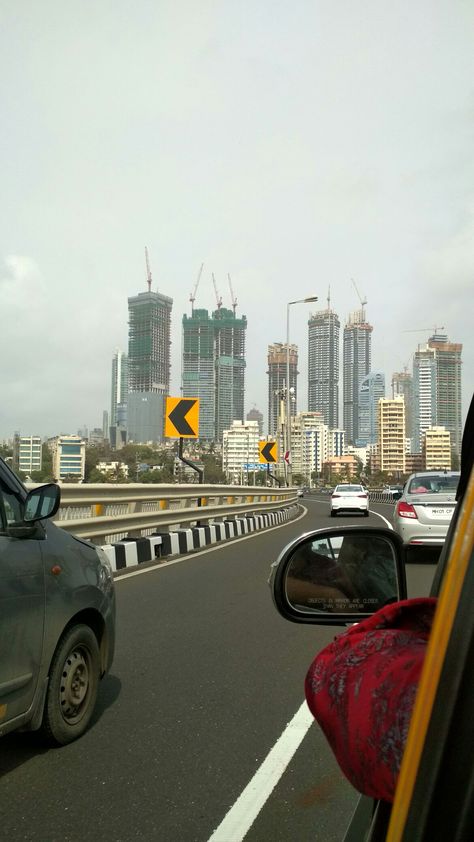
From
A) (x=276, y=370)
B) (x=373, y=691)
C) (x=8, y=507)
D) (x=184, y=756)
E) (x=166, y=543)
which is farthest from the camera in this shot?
(x=276, y=370)

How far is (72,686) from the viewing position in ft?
12.7

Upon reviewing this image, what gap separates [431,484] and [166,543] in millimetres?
4873

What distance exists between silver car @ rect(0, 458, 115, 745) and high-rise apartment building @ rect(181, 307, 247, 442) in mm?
111064

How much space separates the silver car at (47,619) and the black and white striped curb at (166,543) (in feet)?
21.1

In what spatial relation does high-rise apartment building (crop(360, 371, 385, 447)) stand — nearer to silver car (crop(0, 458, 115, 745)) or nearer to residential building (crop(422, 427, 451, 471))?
residential building (crop(422, 427, 451, 471))

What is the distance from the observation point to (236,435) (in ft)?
367

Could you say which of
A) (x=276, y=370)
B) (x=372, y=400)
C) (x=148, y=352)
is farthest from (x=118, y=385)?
(x=372, y=400)

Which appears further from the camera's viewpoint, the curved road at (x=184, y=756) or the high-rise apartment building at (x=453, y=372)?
the curved road at (x=184, y=756)

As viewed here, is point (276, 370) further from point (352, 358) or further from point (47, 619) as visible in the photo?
point (47, 619)

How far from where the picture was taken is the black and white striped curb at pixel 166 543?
11102 mm

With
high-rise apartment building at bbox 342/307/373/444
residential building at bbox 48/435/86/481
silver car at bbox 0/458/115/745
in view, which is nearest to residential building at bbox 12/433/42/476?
residential building at bbox 48/435/86/481

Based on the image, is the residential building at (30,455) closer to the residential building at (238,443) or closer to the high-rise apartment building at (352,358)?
the residential building at (238,443)

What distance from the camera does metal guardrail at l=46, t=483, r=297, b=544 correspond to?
9.67 meters

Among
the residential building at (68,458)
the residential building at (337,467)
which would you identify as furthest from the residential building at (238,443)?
the residential building at (68,458)
